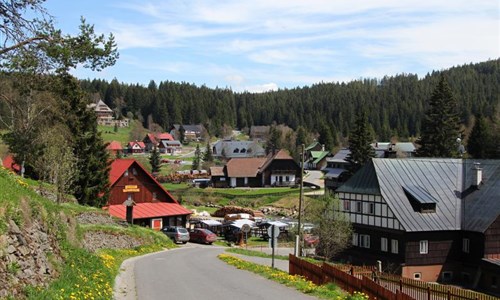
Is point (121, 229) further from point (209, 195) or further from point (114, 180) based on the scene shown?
point (209, 195)

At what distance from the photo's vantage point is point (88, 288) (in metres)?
15.2

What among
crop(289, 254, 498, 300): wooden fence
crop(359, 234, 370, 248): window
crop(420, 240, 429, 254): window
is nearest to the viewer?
crop(289, 254, 498, 300): wooden fence

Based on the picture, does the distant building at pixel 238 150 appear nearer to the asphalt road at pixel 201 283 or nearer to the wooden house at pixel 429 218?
the wooden house at pixel 429 218

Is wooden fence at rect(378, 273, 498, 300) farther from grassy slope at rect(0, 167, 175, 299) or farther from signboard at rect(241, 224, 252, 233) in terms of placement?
signboard at rect(241, 224, 252, 233)

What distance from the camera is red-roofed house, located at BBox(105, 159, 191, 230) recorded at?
→ 170 ft

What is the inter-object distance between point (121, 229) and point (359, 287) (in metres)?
23.1

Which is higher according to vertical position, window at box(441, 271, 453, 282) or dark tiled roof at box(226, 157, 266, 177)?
dark tiled roof at box(226, 157, 266, 177)

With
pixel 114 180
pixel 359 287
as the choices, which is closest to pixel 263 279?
pixel 359 287

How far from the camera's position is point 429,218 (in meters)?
40.1

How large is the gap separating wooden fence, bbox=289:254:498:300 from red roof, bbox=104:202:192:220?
28039mm

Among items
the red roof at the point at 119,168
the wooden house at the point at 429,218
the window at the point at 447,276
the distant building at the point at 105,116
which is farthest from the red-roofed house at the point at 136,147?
the window at the point at 447,276

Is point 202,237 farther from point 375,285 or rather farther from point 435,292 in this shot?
point 375,285

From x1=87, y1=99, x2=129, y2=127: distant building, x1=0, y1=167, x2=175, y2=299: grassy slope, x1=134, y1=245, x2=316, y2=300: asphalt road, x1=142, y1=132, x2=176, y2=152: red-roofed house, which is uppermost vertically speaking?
x1=87, y1=99, x2=129, y2=127: distant building

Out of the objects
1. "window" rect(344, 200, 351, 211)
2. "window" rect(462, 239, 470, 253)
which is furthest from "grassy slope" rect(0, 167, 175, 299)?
"window" rect(462, 239, 470, 253)
